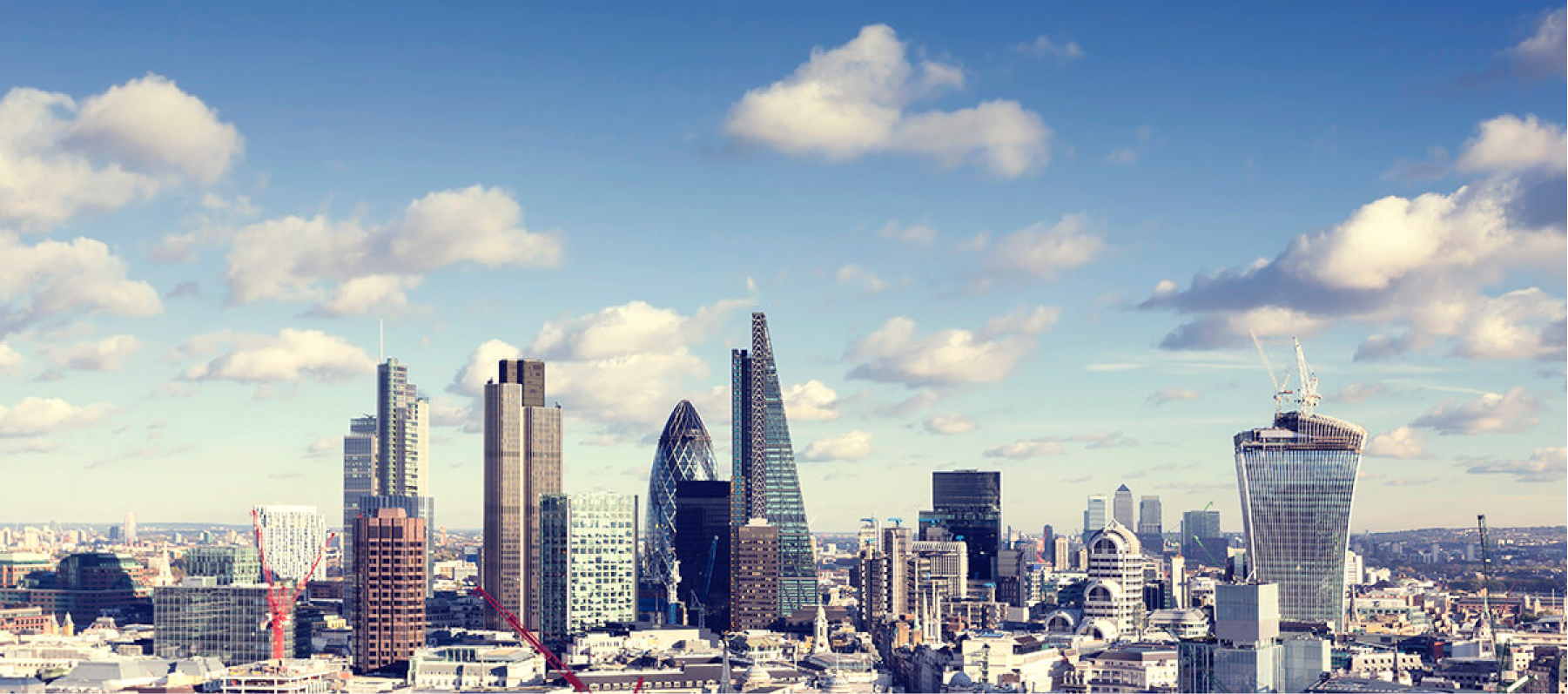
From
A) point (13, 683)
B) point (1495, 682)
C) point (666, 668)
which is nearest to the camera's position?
point (1495, 682)

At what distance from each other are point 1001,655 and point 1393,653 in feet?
128

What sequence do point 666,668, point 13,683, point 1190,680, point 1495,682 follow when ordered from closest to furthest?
point 1190,680 < point 1495,682 < point 13,683 < point 666,668

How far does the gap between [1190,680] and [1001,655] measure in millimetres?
49569

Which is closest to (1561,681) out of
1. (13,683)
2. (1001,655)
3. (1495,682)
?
(1495,682)

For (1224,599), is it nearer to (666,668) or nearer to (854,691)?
(854,691)

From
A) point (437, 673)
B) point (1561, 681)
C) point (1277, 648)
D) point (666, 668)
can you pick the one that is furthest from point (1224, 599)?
point (437, 673)

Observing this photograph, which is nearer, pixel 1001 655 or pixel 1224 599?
pixel 1224 599

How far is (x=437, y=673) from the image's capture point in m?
192

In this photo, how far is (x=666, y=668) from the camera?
19025 cm

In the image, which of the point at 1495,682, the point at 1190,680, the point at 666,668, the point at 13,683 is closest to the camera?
the point at 1190,680

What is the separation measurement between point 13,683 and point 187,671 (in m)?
16.2

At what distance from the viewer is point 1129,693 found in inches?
7092

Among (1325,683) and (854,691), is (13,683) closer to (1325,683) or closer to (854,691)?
(854,691)

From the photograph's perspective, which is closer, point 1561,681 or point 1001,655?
point 1561,681
